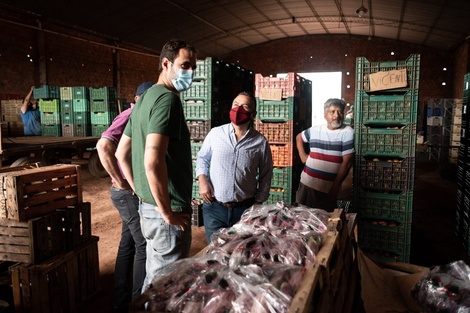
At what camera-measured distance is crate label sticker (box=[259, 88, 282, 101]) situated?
5566 millimetres

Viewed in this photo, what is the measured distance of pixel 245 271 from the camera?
152 cm

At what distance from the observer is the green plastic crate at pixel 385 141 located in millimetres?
3830

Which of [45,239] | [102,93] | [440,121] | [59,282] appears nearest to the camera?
[45,239]

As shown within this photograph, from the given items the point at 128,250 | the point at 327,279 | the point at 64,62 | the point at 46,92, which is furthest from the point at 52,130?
the point at 327,279

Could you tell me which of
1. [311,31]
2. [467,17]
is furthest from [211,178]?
[311,31]

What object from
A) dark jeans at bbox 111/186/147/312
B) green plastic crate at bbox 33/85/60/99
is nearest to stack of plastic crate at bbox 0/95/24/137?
green plastic crate at bbox 33/85/60/99

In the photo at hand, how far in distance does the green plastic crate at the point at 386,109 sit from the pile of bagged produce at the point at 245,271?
88.4 inches

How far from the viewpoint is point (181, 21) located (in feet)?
52.5

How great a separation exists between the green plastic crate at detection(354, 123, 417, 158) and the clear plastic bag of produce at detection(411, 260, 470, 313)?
5.76 feet

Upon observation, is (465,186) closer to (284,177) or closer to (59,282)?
(284,177)

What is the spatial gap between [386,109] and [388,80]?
0.31 m

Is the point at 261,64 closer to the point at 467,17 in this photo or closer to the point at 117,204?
the point at 467,17

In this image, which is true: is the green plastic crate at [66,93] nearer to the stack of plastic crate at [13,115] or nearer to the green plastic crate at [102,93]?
the green plastic crate at [102,93]

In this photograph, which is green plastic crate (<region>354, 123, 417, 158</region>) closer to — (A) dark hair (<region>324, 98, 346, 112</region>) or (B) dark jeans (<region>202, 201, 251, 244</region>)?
(A) dark hair (<region>324, 98, 346, 112</region>)
